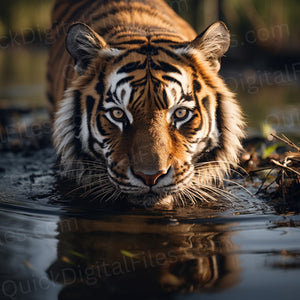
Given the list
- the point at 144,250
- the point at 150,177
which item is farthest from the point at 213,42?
the point at 144,250

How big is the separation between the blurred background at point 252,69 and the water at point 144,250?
2481 millimetres

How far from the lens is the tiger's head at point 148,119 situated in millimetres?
2701

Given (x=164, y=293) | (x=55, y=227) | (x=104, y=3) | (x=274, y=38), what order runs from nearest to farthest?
1. (x=164, y=293)
2. (x=55, y=227)
3. (x=104, y=3)
4. (x=274, y=38)

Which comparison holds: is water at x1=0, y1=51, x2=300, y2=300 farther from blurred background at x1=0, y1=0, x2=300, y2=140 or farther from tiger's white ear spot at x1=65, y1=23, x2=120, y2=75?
blurred background at x1=0, y1=0, x2=300, y2=140

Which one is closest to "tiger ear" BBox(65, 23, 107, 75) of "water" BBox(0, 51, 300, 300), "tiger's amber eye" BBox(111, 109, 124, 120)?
"tiger's amber eye" BBox(111, 109, 124, 120)

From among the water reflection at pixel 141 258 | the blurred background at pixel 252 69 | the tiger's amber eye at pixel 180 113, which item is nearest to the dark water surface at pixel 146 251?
the water reflection at pixel 141 258

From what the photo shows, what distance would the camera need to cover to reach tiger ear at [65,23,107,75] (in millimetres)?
3037

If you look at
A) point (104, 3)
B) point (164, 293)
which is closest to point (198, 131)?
point (164, 293)

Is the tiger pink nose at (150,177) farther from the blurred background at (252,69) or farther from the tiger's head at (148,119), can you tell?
the blurred background at (252,69)

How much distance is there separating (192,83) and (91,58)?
23.9 inches

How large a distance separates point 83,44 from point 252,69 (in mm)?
7816

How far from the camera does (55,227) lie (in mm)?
2529

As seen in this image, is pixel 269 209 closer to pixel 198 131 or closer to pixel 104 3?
pixel 198 131

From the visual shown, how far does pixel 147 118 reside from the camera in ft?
9.05
